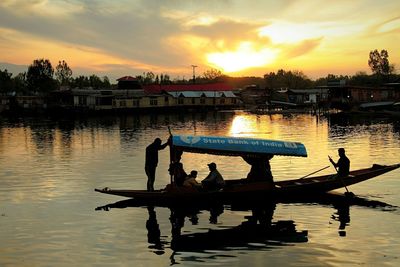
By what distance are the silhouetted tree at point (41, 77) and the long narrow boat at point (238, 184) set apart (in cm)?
11312

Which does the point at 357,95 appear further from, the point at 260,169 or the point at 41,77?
the point at 41,77

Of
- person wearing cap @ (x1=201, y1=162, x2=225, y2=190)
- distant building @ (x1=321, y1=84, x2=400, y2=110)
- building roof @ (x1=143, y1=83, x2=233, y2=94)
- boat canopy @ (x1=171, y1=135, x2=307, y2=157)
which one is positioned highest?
building roof @ (x1=143, y1=83, x2=233, y2=94)

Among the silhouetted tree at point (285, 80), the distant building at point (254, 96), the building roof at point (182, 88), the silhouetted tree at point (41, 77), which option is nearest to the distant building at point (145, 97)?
A: the building roof at point (182, 88)

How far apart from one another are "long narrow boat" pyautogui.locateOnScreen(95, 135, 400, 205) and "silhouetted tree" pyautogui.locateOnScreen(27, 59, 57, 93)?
113 metres

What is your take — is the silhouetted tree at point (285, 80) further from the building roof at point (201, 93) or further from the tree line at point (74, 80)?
the building roof at point (201, 93)

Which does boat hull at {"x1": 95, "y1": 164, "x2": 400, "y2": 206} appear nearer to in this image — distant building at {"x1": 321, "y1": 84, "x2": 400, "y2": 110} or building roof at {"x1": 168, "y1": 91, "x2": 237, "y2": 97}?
distant building at {"x1": 321, "y1": 84, "x2": 400, "y2": 110}

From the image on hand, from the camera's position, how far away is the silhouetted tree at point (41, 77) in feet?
415

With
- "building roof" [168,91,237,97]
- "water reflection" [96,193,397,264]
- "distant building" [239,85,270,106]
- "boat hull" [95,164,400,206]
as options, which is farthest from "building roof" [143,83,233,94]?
"water reflection" [96,193,397,264]

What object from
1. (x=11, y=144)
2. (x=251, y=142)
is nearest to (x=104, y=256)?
(x=251, y=142)

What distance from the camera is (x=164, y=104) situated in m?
102

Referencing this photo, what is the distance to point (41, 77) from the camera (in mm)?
131250

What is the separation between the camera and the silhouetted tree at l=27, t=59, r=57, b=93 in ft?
415

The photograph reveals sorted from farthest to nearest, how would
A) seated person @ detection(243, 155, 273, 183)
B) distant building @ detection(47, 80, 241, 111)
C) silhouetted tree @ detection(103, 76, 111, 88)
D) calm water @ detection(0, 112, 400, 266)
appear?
silhouetted tree @ detection(103, 76, 111, 88)
distant building @ detection(47, 80, 241, 111)
seated person @ detection(243, 155, 273, 183)
calm water @ detection(0, 112, 400, 266)

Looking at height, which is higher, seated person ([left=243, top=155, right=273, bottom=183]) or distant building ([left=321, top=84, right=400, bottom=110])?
distant building ([left=321, top=84, right=400, bottom=110])
